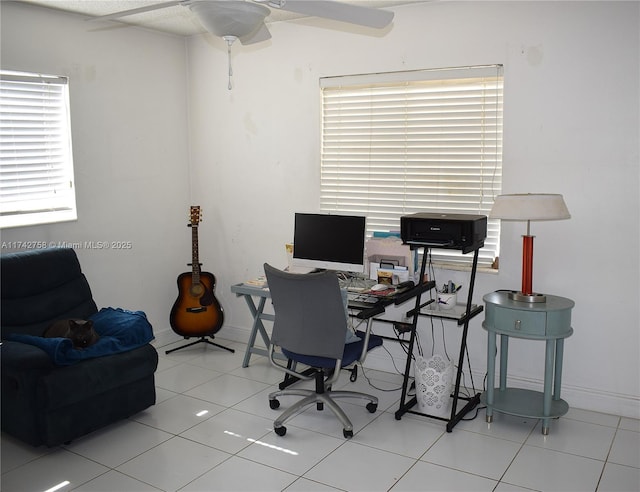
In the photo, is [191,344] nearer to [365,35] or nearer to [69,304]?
[69,304]

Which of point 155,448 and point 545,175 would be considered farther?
point 545,175

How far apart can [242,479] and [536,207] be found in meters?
2.07

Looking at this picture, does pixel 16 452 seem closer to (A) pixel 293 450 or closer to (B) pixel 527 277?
(A) pixel 293 450

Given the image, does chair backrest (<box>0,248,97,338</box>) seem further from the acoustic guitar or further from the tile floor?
the acoustic guitar

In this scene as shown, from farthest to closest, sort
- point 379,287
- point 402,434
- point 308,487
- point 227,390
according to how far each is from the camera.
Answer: point 227,390, point 379,287, point 402,434, point 308,487

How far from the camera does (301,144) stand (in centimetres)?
452

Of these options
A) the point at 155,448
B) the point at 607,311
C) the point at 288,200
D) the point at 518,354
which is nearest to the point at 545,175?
the point at 607,311

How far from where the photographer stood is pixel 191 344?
189 inches

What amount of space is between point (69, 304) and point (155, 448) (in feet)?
3.65

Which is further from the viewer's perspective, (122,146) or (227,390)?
(122,146)

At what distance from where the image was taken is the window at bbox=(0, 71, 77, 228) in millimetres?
3922

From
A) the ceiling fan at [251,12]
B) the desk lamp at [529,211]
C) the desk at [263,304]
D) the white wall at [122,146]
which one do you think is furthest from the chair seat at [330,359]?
the white wall at [122,146]

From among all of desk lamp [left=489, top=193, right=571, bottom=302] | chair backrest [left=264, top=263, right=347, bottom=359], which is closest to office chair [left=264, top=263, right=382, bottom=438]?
chair backrest [left=264, top=263, right=347, bottom=359]

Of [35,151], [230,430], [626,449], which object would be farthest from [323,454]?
[35,151]
